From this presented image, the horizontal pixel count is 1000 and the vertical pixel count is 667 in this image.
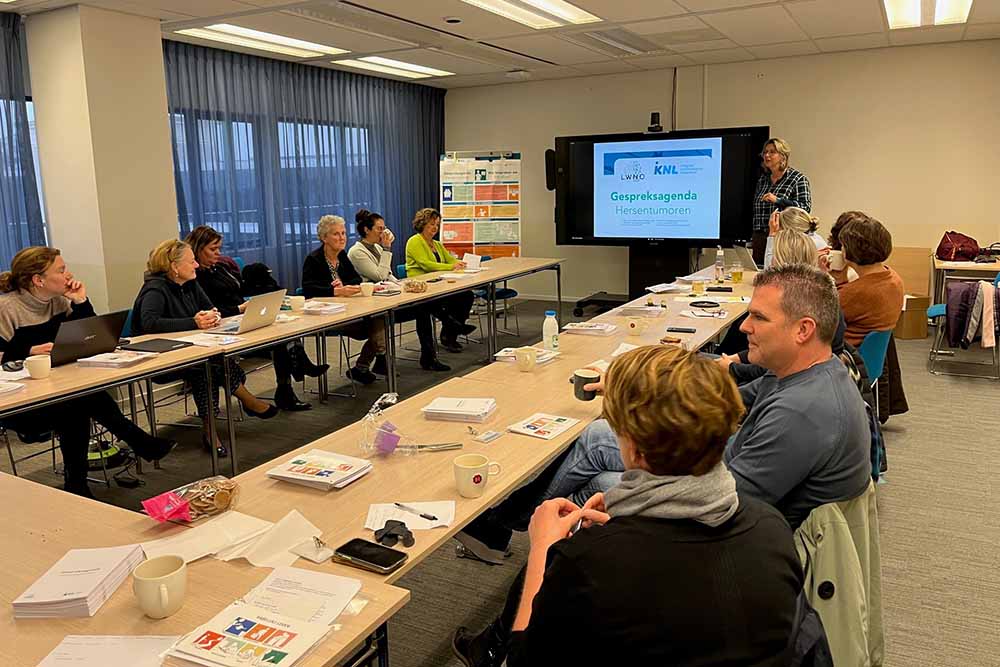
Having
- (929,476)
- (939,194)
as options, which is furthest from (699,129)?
(929,476)

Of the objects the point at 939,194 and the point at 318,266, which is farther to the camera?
the point at 939,194

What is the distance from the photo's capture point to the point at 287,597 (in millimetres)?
1507

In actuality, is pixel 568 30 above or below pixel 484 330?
above

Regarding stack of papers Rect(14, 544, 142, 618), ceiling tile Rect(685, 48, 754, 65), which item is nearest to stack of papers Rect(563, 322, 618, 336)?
stack of papers Rect(14, 544, 142, 618)

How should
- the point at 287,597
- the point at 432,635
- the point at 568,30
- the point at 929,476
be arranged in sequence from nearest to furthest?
the point at 287,597
the point at 432,635
the point at 929,476
the point at 568,30

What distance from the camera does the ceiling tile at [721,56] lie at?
7.46m

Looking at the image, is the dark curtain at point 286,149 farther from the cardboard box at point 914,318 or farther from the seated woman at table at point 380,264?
the cardboard box at point 914,318

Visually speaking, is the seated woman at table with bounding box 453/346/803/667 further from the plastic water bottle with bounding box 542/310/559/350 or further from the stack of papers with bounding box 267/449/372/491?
the plastic water bottle with bounding box 542/310/559/350

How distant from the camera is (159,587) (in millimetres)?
1433

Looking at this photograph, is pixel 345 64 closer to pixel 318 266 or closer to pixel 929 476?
pixel 318 266

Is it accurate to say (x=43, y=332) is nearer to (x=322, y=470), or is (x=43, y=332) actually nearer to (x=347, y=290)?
(x=347, y=290)

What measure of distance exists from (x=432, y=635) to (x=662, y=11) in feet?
15.8

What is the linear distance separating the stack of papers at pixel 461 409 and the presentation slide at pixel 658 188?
19.6 ft

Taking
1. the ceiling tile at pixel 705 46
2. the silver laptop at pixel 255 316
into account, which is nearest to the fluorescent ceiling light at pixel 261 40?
the silver laptop at pixel 255 316
